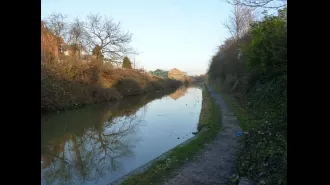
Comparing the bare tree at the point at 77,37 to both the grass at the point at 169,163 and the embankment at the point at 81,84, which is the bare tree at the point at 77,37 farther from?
the grass at the point at 169,163

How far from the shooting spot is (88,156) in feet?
25.0

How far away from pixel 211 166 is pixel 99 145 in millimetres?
4791

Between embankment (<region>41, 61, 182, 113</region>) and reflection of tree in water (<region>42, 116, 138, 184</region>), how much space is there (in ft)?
20.7

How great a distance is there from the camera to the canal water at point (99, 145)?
20.5ft

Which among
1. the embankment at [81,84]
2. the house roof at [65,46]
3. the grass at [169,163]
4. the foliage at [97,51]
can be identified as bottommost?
the grass at [169,163]

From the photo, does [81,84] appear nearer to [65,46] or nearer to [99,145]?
[65,46]

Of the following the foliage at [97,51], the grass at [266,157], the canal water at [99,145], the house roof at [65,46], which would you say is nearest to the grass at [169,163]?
the canal water at [99,145]

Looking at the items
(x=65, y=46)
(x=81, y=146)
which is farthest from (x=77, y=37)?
(x=81, y=146)

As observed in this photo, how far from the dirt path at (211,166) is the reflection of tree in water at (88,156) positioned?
85.0 inches

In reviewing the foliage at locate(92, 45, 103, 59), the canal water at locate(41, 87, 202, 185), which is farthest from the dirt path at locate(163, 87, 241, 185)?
the foliage at locate(92, 45, 103, 59)
